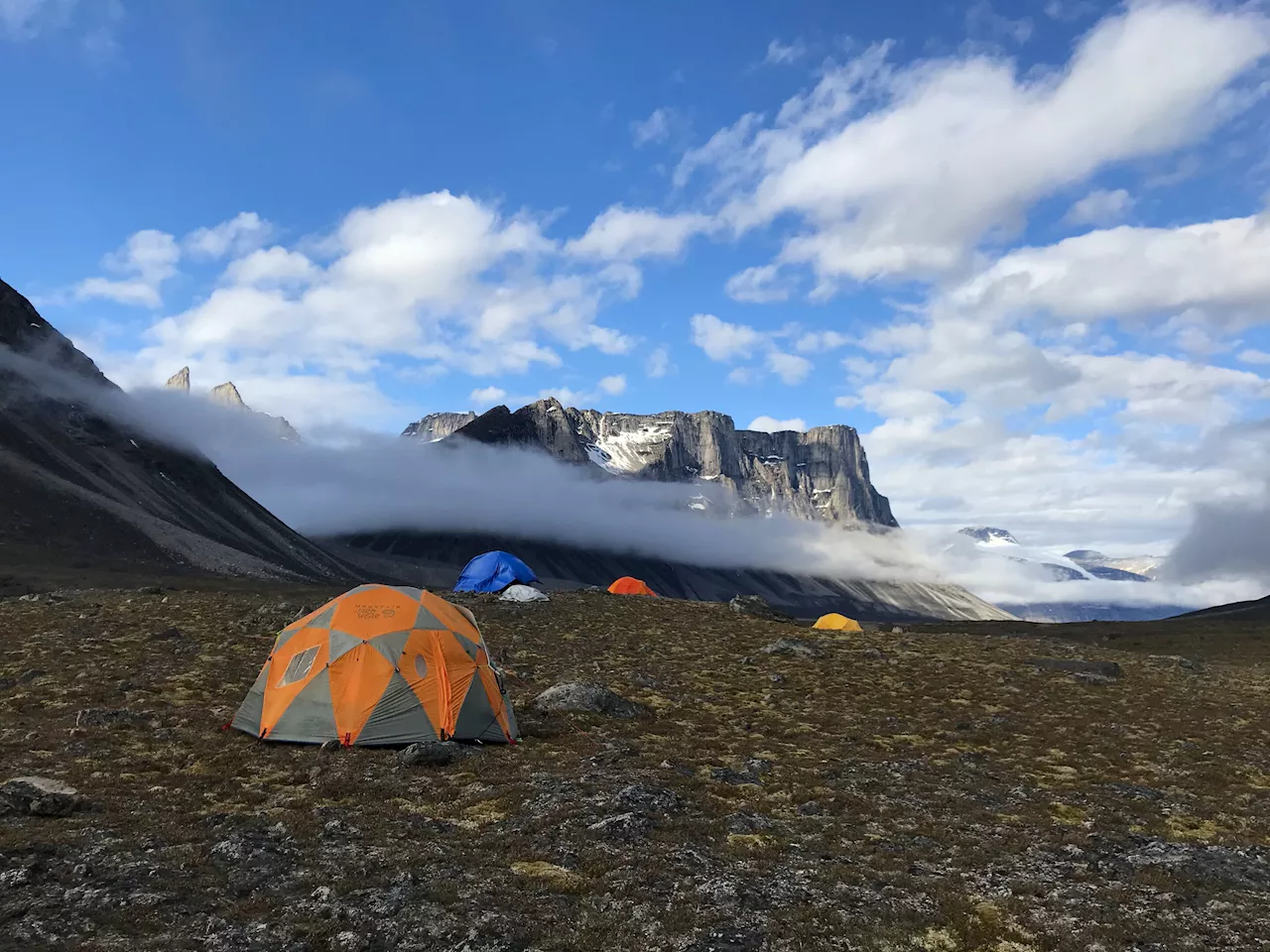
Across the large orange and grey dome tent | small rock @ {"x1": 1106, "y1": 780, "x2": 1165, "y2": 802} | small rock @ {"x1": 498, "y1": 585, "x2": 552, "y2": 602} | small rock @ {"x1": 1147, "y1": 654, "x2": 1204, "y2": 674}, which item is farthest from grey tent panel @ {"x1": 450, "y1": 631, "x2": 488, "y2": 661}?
small rock @ {"x1": 1147, "y1": 654, "x2": 1204, "y2": 674}

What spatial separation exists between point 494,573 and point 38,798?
47.8 meters

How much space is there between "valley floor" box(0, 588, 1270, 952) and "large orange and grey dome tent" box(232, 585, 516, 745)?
1127mm

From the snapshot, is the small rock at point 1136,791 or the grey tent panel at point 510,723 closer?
the small rock at point 1136,791

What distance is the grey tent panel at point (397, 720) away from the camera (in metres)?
19.4

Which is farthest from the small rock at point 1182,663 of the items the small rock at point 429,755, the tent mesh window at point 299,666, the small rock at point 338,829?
the small rock at point 338,829

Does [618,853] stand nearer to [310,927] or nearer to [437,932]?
[437,932]

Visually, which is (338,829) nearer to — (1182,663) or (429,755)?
(429,755)

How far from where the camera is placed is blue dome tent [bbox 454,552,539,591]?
60.0 metres

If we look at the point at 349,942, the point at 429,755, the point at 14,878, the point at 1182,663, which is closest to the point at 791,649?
the point at 1182,663

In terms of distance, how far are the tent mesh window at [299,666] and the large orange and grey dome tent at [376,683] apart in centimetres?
3

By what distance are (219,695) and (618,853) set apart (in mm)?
17093

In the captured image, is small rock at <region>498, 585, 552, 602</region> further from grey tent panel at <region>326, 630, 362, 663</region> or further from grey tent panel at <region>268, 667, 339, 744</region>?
grey tent panel at <region>268, 667, 339, 744</region>

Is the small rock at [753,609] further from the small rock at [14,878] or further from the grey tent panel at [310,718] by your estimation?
the small rock at [14,878]

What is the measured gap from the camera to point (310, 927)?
9.77 metres
